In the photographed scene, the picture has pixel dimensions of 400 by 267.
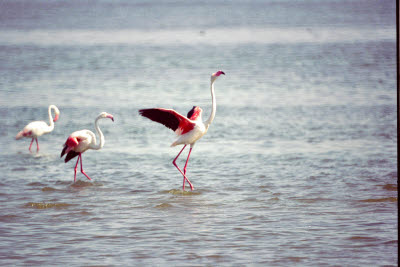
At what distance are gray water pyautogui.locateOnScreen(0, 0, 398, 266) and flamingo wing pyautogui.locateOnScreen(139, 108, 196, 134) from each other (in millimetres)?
700

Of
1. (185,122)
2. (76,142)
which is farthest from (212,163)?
(76,142)

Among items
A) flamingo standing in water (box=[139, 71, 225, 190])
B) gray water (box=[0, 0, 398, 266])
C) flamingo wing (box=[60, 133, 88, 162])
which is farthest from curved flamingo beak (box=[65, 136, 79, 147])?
flamingo standing in water (box=[139, 71, 225, 190])

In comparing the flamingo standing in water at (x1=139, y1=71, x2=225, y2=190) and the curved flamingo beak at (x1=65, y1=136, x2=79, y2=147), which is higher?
the flamingo standing in water at (x1=139, y1=71, x2=225, y2=190)

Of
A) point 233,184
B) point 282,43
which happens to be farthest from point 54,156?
point 282,43

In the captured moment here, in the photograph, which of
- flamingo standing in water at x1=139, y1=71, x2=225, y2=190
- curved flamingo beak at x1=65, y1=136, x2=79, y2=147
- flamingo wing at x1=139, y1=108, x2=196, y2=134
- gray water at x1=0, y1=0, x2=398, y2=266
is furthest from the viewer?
curved flamingo beak at x1=65, y1=136, x2=79, y2=147

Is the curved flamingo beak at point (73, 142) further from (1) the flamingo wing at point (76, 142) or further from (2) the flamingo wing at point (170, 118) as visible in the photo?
(2) the flamingo wing at point (170, 118)

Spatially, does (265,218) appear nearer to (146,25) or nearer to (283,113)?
(283,113)

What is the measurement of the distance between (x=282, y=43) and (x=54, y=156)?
18773mm

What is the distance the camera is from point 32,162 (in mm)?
10516

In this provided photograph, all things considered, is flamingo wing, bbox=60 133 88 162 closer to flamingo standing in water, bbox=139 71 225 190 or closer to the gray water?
the gray water

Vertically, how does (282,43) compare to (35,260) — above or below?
above

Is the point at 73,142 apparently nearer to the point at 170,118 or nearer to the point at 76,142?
the point at 76,142

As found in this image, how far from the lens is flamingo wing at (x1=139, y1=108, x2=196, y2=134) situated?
821cm

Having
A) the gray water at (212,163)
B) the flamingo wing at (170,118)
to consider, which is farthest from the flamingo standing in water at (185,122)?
the gray water at (212,163)
